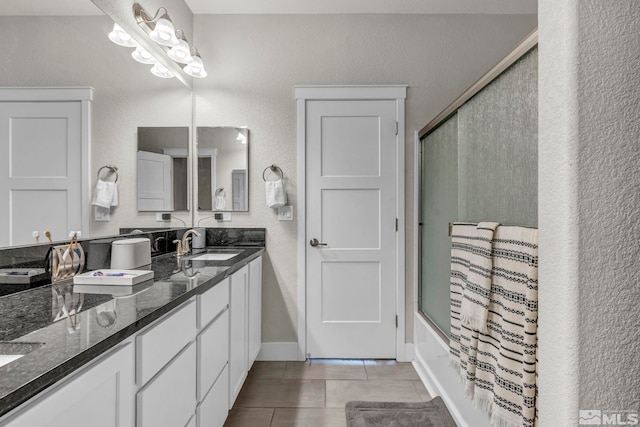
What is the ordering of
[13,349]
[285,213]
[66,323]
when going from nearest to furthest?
Result: [13,349] < [66,323] < [285,213]

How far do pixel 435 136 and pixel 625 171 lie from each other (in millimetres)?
1749

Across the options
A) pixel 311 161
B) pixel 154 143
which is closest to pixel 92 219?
pixel 154 143

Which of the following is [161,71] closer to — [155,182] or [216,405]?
[155,182]

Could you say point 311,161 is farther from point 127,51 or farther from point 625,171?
point 625,171

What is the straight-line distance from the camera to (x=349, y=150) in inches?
115

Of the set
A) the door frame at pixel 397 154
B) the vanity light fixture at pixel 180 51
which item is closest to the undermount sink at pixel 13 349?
the vanity light fixture at pixel 180 51

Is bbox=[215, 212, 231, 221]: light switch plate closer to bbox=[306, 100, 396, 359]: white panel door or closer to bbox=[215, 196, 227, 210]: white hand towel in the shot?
bbox=[215, 196, 227, 210]: white hand towel

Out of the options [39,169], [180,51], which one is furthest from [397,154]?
[39,169]

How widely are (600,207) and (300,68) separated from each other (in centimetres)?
252

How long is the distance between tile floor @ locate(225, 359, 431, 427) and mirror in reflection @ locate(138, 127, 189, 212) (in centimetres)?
134

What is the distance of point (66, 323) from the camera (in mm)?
924

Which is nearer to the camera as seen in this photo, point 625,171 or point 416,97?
point 625,171

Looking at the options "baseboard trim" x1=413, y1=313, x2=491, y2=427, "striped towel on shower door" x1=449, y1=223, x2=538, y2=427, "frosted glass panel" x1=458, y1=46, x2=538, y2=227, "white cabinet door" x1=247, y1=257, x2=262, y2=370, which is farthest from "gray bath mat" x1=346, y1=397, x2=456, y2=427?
"frosted glass panel" x1=458, y1=46, x2=538, y2=227

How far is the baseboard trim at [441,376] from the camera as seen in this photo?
1.78m
